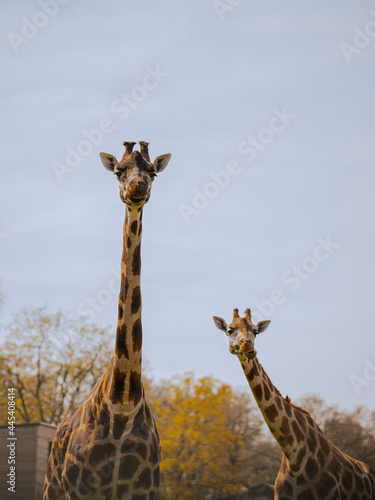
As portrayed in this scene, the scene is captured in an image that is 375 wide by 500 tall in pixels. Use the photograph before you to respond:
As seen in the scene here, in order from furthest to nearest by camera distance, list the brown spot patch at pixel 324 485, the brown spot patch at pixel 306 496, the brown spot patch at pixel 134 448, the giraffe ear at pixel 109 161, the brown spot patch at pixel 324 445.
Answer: the brown spot patch at pixel 324 445
the brown spot patch at pixel 324 485
the brown spot patch at pixel 306 496
the giraffe ear at pixel 109 161
the brown spot patch at pixel 134 448

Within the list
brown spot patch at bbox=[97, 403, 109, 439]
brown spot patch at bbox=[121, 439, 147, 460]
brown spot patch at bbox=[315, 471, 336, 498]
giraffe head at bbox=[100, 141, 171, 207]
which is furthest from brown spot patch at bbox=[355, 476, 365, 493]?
giraffe head at bbox=[100, 141, 171, 207]

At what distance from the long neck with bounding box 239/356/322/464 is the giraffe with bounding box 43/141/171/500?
3337 millimetres

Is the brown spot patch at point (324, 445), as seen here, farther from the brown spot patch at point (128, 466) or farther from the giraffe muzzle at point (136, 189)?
the giraffe muzzle at point (136, 189)

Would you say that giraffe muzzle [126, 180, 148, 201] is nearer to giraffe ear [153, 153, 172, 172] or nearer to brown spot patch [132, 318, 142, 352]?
giraffe ear [153, 153, 172, 172]

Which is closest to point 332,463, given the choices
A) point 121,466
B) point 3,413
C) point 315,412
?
point 121,466

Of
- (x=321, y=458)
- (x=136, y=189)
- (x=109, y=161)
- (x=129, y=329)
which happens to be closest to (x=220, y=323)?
(x=321, y=458)

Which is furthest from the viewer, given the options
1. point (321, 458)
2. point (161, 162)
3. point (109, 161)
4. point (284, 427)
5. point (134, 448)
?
point (321, 458)

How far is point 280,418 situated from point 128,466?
4153 millimetres

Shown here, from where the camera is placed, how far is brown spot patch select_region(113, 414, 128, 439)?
7.60 metres

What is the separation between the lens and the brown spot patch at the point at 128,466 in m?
7.39

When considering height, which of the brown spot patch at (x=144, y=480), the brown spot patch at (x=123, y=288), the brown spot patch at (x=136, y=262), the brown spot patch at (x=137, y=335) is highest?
the brown spot patch at (x=136, y=262)

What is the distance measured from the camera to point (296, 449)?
10.7 meters

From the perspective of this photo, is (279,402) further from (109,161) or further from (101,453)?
(109,161)

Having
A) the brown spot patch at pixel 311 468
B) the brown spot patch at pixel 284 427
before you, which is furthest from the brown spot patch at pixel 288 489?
the brown spot patch at pixel 284 427
